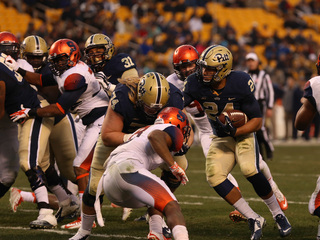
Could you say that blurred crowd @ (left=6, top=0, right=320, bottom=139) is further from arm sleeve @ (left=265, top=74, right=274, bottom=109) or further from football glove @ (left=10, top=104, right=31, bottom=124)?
football glove @ (left=10, top=104, right=31, bottom=124)

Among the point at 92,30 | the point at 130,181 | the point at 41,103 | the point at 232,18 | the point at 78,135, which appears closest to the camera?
the point at 130,181

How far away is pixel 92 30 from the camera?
686 inches

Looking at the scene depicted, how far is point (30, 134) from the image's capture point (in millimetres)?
6258

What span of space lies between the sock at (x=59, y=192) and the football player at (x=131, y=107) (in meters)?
1.38

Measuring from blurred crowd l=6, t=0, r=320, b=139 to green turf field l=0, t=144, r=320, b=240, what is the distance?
23.3 feet

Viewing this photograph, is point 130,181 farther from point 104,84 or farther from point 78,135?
point 78,135

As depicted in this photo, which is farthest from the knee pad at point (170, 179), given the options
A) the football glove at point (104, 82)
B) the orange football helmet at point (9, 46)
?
the orange football helmet at point (9, 46)

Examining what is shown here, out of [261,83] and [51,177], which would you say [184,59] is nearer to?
[51,177]

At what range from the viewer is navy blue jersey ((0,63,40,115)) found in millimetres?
6129

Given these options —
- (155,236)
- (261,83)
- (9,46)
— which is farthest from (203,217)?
(261,83)

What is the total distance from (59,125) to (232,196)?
2.13m

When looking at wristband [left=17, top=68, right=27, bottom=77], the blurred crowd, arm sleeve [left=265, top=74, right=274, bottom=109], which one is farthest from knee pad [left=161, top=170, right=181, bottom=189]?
the blurred crowd

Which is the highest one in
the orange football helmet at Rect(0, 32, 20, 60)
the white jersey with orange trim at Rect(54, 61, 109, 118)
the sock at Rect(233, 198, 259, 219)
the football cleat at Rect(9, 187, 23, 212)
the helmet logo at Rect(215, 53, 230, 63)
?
the helmet logo at Rect(215, 53, 230, 63)

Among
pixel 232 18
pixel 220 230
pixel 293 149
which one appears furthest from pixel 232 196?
pixel 232 18
